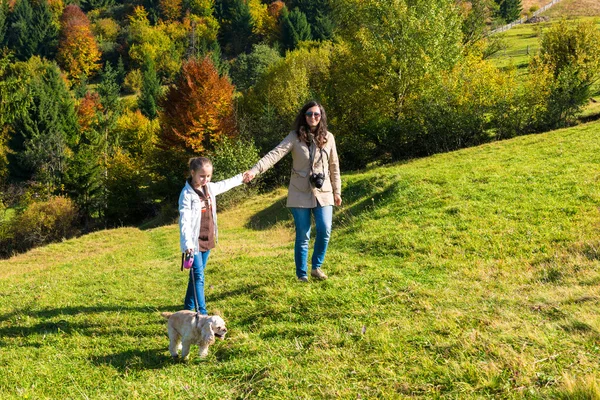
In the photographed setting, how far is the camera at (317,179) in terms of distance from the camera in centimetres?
648

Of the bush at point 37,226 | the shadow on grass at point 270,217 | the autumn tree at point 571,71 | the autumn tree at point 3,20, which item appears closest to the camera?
the shadow on grass at point 270,217

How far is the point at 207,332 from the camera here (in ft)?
15.9

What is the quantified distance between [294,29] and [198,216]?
90.8 m

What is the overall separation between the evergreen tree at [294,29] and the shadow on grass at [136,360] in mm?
88416

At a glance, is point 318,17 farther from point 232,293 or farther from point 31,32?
point 232,293

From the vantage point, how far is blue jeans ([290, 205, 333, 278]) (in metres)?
6.66

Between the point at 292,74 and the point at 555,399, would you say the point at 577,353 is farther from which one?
the point at 292,74

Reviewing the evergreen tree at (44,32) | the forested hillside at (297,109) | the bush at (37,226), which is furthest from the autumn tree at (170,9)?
the bush at (37,226)

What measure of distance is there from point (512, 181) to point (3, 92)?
78.3ft

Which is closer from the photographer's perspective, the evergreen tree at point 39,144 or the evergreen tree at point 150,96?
the evergreen tree at point 39,144

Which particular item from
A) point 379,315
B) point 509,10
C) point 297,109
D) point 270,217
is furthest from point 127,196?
point 509,10

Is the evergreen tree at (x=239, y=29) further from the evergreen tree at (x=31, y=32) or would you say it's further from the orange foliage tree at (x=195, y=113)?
the orange foliage tree at (x=195, y=113)

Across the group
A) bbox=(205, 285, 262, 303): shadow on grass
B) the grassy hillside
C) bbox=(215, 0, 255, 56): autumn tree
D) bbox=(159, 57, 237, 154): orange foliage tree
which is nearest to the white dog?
the grassy hillside

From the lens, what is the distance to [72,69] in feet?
311
